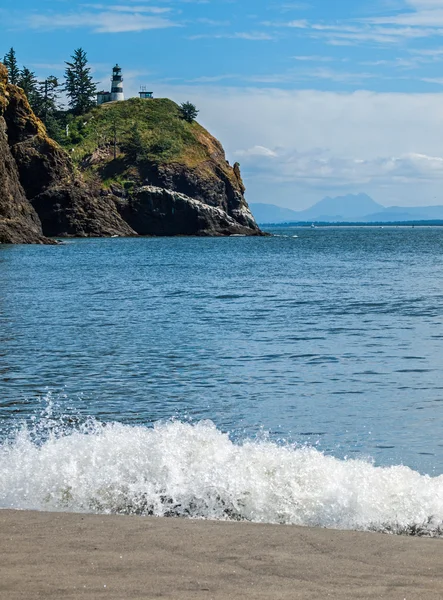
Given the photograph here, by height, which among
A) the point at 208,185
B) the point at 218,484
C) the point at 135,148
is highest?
the point at 135,148

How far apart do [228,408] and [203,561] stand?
707 centimetres

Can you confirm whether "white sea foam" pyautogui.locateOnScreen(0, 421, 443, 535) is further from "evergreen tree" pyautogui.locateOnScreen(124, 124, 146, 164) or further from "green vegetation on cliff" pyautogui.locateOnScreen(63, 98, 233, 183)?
"evergreen tree" pyautogui.locateOnScreen(124, 124, 146, 164)

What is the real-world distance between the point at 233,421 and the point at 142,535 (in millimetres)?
5515

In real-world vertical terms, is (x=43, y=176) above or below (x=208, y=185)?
below

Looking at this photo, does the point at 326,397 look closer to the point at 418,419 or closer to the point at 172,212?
the point at 418,419

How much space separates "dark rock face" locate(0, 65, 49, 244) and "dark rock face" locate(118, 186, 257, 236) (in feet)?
102

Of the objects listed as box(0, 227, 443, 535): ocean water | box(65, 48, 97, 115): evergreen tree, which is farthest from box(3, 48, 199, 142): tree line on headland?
box(0, 227, 443, 535): ocean water

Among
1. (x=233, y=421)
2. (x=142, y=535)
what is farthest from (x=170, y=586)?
(x=233, y=421)

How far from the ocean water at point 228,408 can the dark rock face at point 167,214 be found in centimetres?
9372

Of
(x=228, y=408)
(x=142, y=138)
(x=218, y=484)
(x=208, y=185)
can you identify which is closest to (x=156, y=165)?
(x=208, y=185)

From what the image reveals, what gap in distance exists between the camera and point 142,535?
6645 mm

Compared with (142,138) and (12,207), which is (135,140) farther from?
(12,207)

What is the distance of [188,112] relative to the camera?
160 meters

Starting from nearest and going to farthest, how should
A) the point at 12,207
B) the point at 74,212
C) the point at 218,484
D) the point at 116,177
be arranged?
the point at 218,484, the point at 12,207, the point at 74,212, the point at 116,177
